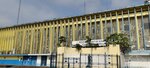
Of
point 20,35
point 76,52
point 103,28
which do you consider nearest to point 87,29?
point 103,28

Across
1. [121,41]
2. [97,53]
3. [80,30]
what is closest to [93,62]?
[97,53]

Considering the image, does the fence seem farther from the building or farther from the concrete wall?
the building

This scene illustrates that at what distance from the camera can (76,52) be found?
169ft

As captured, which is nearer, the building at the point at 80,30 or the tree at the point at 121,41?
the tree at the point at 121,41

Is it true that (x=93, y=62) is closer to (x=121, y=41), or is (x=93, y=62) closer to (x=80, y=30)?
(x=121, y=41)

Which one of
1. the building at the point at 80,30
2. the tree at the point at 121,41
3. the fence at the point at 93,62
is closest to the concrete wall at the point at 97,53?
the fence at the point at 93,62

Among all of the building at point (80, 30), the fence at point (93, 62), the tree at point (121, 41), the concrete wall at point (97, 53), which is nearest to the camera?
the fence at point (93, 62)

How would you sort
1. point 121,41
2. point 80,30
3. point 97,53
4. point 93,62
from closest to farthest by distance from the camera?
point 93,62
point 97,53
point 121,41
point 80,30

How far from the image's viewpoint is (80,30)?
242 ft

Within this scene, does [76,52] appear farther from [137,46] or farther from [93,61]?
[137,46]

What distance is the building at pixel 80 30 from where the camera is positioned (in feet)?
200

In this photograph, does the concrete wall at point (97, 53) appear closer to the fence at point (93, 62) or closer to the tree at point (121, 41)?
the fence at point (93, 62)

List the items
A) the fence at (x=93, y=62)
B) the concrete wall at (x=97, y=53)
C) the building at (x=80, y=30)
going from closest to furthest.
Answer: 1. the fence at (x=93, y=62)
2. the concrete wall at (x=97, y=53)
3. the building at (x=80, y=30)

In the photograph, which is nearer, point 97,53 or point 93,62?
point 93,62
